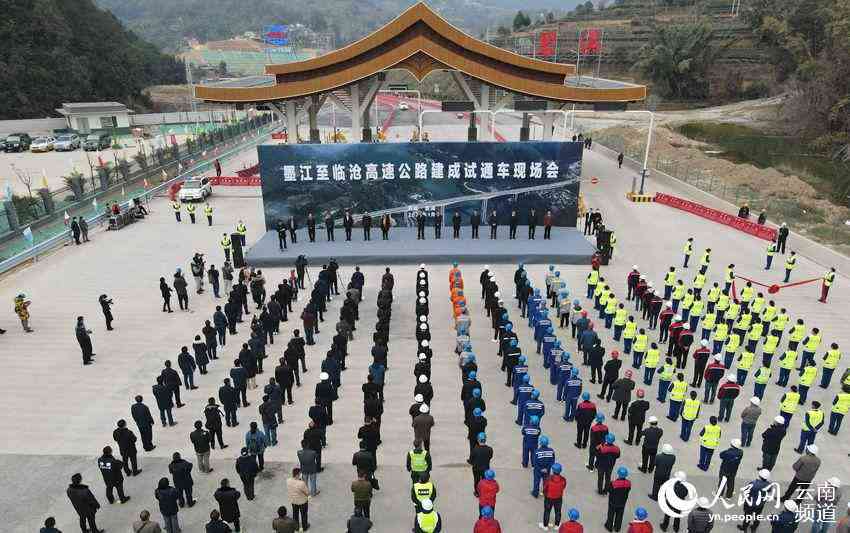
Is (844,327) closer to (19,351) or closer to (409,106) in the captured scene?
(19,351)

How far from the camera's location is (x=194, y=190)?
31.0 meters

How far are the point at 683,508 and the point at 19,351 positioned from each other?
16225 mm

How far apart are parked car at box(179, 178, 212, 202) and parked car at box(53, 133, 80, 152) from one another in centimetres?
2582

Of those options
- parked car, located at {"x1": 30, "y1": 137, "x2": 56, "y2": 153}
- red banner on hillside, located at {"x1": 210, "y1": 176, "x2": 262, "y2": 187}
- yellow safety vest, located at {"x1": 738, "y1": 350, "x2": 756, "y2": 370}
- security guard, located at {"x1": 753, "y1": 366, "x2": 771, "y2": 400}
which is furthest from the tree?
security guard, located at {"x1": 753, "y1": 366, "x2": 771, "y2": 400}

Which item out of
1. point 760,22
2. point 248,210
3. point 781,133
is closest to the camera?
point 248,210

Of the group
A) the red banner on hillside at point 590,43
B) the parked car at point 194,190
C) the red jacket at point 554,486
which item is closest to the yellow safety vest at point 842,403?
the red jacket at point 554,486

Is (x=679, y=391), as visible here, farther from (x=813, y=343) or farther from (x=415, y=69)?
(x=415, y=69)

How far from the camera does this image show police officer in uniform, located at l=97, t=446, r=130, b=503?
9078 millimetres

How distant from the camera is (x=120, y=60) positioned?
265 ft

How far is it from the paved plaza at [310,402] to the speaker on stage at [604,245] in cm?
59

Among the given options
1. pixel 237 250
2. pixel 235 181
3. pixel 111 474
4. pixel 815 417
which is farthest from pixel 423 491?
pixel 235 181

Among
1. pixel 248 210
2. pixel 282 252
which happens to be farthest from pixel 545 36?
pixel 282 252

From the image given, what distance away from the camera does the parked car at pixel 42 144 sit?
4824 cm

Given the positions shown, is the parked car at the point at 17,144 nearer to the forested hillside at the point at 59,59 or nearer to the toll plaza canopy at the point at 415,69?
the forested hillside at the point at 59,59
